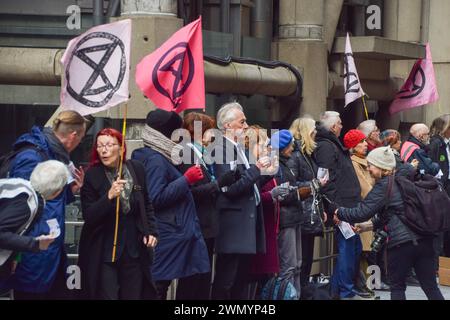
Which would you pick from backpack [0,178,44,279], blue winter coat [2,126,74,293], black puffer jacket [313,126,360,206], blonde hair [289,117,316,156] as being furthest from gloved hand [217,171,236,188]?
black puffer jacket [313,126,360,206]

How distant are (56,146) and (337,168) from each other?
4.67 metres

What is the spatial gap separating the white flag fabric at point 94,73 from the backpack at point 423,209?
116 inches

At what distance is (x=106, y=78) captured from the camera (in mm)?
9250

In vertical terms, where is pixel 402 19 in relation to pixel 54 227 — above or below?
above

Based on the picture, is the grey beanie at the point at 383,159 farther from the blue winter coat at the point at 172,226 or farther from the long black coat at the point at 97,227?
the long black coat at the point at 97,227

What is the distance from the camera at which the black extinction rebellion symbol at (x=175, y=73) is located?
33.0ft

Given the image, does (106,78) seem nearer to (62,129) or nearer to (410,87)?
(62,129)

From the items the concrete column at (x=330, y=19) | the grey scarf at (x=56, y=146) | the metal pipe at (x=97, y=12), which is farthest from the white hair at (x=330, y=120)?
the grey scarf at (x=56, y=146)

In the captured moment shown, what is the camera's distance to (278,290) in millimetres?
10938

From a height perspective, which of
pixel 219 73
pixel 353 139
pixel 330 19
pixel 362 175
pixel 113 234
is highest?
pixel 330 19

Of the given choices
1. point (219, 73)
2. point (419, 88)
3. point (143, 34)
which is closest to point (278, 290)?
point (143, 34)

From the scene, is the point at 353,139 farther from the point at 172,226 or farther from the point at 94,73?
the point at 94,73

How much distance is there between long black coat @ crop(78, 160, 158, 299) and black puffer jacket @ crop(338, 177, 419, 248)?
2.54m

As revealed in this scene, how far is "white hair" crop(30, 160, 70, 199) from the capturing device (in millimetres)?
8086
